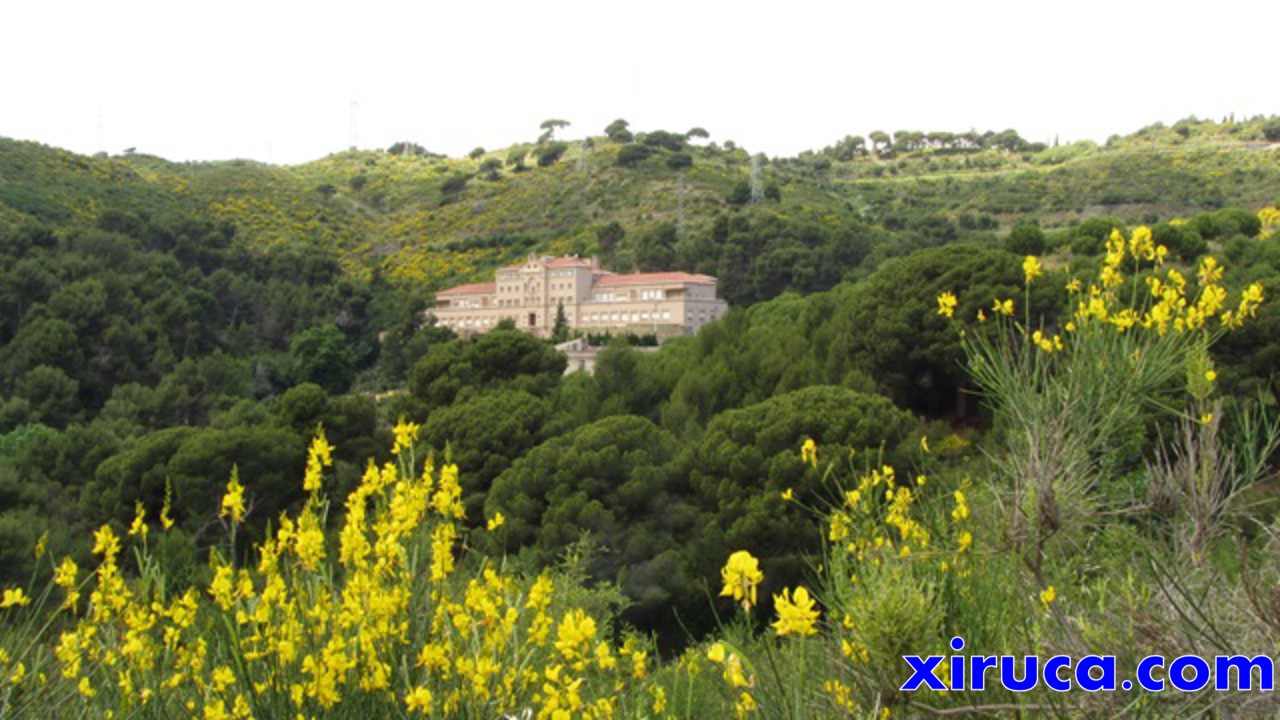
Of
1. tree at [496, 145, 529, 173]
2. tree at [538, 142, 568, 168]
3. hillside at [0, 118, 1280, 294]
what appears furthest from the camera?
tree at [496, 145, 529, 173]

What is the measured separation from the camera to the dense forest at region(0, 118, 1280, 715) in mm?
9812

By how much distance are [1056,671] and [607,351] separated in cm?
1867

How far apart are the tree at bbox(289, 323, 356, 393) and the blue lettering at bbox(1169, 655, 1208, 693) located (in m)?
37.3

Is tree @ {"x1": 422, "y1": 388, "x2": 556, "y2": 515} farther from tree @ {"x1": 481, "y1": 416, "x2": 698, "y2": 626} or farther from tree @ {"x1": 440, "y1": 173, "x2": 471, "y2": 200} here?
Answer: tree @ {"x1": 440, "y1": 173, "x2": 471, "y2": 200}

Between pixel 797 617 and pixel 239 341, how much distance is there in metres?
41.3

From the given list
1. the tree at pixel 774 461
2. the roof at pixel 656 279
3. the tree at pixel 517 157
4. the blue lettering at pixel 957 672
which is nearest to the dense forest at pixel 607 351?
the tree at pixel 774 461

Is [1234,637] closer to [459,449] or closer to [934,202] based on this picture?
[459,449]

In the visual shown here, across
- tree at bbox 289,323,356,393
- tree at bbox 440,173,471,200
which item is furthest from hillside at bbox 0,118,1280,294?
tree at bbox 289,323,356,393

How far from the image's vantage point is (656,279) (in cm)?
3984

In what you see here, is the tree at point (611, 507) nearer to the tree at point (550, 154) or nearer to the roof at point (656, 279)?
the roof at point (656, 279)

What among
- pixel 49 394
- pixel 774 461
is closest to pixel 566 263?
pixel 49 394

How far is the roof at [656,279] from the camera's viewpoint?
39.4m

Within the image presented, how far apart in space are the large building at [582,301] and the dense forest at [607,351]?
2.51m

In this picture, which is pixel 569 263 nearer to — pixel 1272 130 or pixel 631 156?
pixel 631 156
